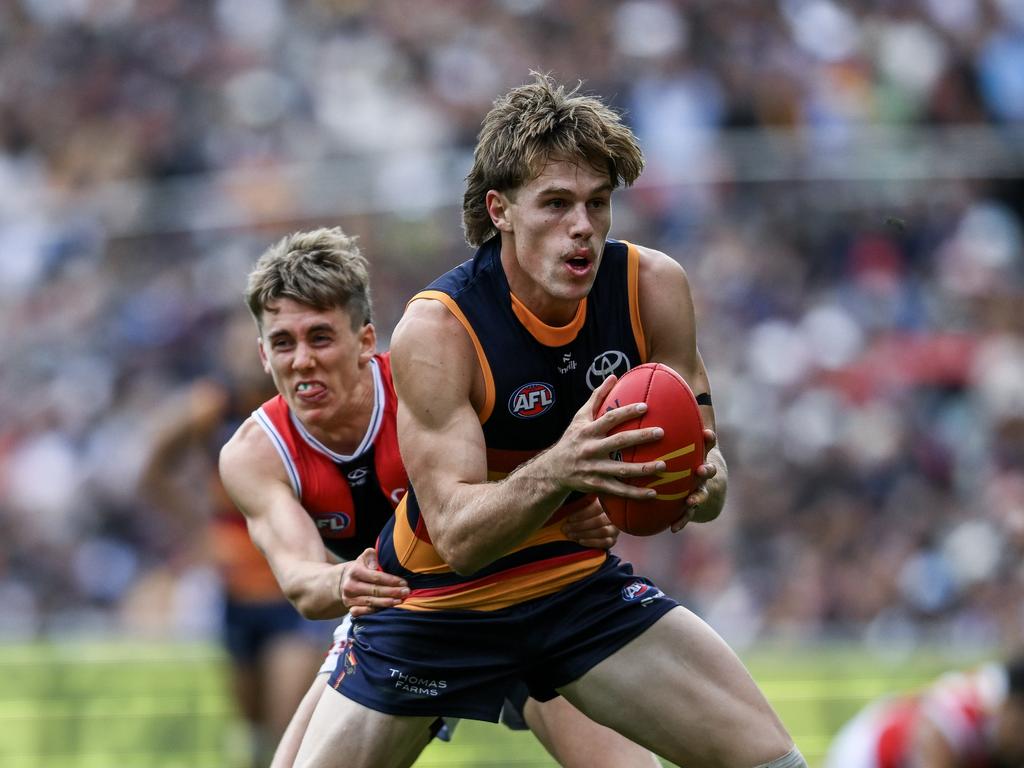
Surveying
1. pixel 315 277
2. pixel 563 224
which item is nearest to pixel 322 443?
pixel 315 277

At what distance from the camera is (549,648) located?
→ 16.5 ft

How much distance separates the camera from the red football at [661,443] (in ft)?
14.8

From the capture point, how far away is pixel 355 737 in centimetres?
502

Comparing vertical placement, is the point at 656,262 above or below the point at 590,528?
above

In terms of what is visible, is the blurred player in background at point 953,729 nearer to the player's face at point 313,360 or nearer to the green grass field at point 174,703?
the green grass field at point 174,703

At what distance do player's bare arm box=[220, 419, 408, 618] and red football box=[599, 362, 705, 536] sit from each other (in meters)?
0.85

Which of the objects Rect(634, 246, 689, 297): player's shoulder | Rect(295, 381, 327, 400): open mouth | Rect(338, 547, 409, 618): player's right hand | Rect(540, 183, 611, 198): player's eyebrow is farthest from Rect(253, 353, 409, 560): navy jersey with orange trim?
Rect(540, 183, 611, 198): player's eyebrow

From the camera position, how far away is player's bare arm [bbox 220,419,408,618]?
511 centimetres

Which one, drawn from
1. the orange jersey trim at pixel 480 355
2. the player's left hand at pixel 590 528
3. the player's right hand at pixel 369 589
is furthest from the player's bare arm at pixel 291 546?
the orange jersey trim at pixel 480 355

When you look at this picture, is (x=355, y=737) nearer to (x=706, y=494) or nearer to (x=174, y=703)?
(x=706, y=494)

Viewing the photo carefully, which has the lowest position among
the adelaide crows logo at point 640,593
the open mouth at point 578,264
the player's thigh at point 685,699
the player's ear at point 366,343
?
the player's thigh at point 685,699

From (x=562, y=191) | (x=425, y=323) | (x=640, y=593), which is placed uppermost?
(x=562, y=191)

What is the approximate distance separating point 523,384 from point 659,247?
8582mm

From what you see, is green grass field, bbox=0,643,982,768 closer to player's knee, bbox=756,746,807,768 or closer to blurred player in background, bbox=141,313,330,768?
blurred player in background, bbox=141,313,330,768
